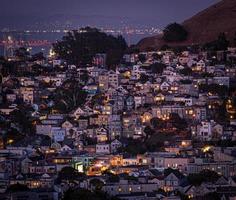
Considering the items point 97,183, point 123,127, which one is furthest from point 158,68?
point 97,183

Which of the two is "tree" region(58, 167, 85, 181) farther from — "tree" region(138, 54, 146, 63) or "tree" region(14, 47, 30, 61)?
"tree" region(14, 47, 30, 61)

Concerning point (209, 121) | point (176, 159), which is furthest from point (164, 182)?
point (209, 121)

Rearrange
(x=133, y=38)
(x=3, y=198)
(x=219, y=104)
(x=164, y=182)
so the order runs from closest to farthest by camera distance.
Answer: (x=3, y=198), (x=164, y=182), (x=219, y=104), (x=133, y=38)

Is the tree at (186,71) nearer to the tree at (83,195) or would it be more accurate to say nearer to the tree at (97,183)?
the tree at (97,183)

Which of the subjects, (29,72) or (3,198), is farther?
(29,72)

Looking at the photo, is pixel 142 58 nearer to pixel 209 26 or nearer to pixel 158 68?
pixel 158 68

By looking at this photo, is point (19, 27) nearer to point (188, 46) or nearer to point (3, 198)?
point (188, 46)

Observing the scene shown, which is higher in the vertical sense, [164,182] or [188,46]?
[188,46]
